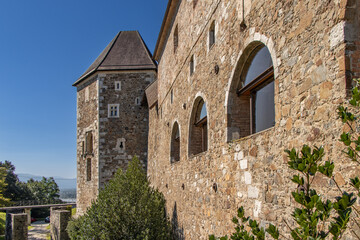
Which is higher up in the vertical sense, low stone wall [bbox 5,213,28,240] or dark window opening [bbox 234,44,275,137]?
dark window opening [bbox 234,44,275,137]

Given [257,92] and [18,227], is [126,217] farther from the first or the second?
[18,227]

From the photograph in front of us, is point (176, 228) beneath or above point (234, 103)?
beneath

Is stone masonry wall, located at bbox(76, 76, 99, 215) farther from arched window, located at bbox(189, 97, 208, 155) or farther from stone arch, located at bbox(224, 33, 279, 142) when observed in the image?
stone arch, located at bbox(224, 33, 279, 142)

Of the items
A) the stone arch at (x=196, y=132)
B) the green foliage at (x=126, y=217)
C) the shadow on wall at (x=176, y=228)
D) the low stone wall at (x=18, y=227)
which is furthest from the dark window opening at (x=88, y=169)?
the stone arch at (x=196, y=132)

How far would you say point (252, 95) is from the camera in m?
5.31

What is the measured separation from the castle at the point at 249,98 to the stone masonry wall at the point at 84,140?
354 inches

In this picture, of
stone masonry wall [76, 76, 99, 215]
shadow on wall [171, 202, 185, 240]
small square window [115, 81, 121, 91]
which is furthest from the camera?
small square window [115, 81, 121, 91]

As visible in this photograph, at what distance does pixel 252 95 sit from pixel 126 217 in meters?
5.61

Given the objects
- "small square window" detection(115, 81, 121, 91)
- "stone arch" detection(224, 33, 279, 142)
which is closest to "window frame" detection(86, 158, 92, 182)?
"small square window" detection(115, 81, 121, 91)

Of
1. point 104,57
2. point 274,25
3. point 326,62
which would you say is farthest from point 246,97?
point 104,57

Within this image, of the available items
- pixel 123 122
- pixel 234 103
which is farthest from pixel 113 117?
pixel 234 103

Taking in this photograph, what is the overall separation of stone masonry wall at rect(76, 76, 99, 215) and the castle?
899 cm

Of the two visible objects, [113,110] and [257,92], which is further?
Answer: [113,110]

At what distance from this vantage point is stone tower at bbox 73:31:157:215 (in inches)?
781
